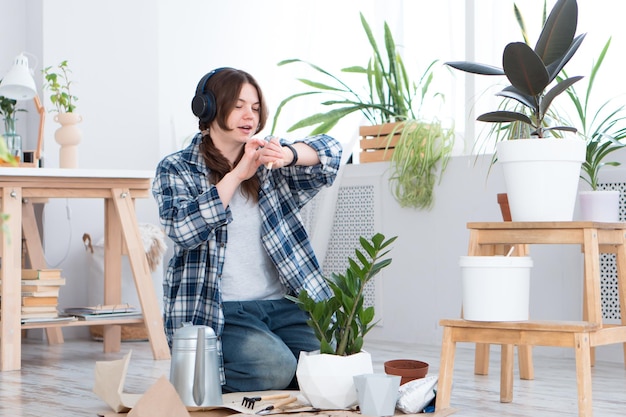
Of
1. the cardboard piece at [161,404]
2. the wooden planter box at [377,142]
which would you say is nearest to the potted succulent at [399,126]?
the wooden planter box at [377,142]

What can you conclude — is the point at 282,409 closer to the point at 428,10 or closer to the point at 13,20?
the point at 428,10

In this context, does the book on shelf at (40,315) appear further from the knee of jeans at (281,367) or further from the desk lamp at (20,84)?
the knee of jeans at (281,367)

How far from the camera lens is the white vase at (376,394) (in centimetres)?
202

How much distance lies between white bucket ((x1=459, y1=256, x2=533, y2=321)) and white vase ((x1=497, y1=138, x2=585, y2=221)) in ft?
0.51

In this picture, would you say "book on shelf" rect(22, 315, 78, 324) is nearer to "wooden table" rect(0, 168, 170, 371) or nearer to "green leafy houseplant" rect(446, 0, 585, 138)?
"wooden table" rect(0, 168, 170, 371)

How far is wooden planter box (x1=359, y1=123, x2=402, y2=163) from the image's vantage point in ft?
13.3

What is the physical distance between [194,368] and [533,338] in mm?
779

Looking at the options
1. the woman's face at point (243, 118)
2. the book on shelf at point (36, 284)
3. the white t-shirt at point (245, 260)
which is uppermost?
the woman's face at point (243, 118)

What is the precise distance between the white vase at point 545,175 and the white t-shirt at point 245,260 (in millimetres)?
761

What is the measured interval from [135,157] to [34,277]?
Answer: 1.25 metres

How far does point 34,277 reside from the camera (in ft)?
11.1

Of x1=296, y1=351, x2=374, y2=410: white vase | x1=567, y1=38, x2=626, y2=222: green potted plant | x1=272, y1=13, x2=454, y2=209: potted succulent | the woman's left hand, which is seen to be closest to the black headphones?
the woman's left hand

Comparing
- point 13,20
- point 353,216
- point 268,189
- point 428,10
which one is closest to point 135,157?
point 13,20

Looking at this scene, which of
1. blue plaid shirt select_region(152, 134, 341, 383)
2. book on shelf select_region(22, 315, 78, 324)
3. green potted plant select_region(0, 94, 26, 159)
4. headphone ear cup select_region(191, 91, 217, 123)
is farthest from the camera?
green potted plant select_region(0, 94, 26, 159)
